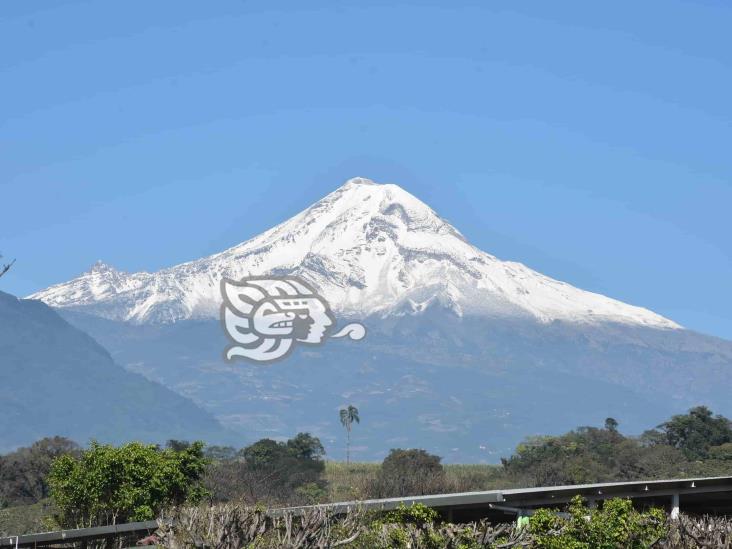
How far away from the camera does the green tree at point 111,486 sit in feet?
222

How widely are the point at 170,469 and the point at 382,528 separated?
3239 centimetres

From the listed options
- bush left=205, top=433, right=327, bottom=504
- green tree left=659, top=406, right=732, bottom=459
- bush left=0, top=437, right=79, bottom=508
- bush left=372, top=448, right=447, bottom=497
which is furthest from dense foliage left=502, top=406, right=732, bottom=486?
bush left=0, top=437, right=79, bottom=508

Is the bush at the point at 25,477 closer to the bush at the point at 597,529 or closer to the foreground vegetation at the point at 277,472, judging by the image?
the foreground vegetation at the point at 277,472

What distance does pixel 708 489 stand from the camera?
4684 centimetres

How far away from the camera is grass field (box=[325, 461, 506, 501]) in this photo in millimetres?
119125

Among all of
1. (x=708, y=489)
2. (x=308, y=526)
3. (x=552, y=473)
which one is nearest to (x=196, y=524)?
(x=308, y=526)

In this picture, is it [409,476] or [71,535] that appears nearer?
[71,535]

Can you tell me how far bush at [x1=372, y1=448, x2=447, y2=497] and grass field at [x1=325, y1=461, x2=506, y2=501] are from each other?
1179 millimetres

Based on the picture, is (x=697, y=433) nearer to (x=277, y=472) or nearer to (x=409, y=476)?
(x=277, y=472)

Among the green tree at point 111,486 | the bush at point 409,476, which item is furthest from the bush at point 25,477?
the green tree at point 111,486

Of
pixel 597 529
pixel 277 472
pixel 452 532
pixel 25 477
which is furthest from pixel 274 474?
pixel 452 532

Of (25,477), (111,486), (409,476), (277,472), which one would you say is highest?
(277,472)

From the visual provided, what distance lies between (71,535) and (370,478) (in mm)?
84933

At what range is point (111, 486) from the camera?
68.1 meters
